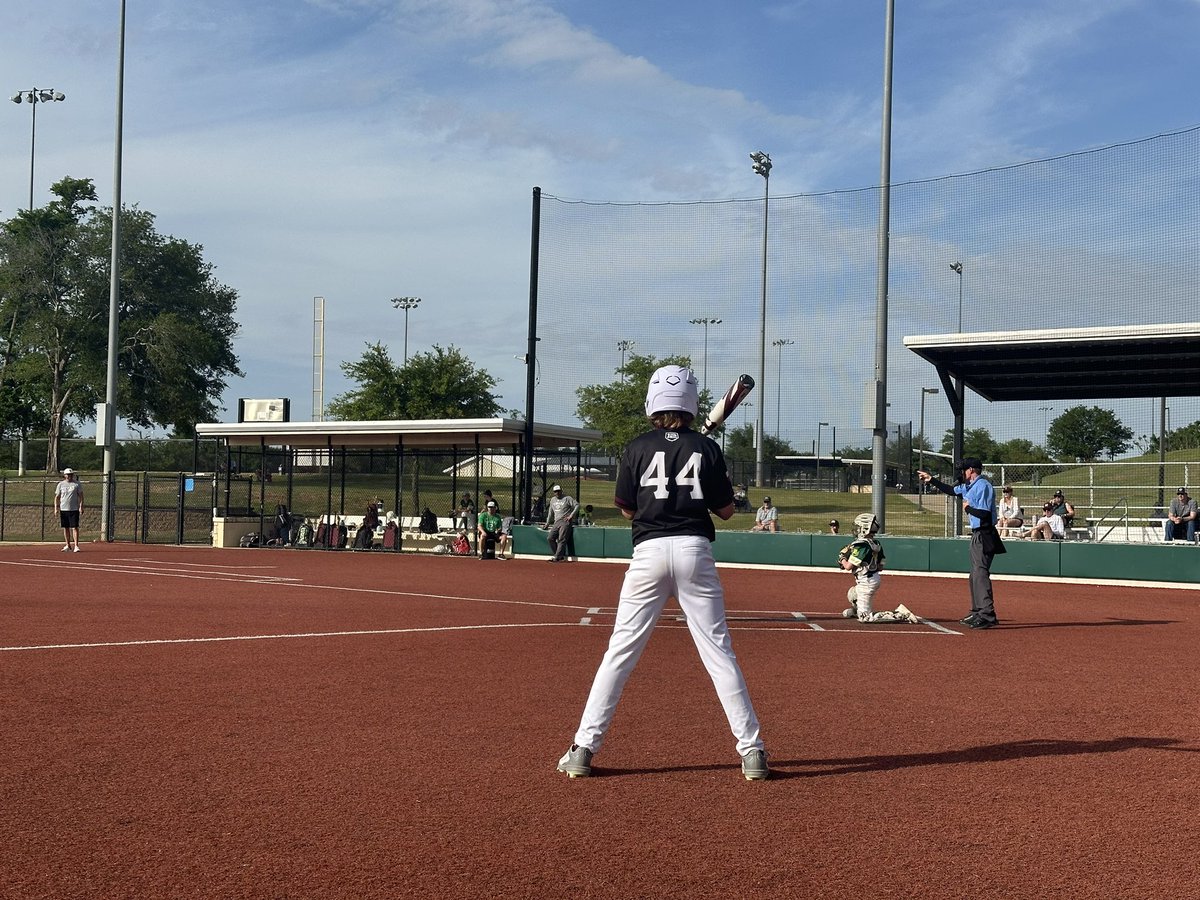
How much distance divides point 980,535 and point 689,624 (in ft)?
27.7

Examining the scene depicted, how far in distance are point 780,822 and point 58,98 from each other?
67.6 metres

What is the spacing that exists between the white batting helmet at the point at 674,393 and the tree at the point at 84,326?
5437 centimetres

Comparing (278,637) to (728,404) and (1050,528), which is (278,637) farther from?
(1050,528)

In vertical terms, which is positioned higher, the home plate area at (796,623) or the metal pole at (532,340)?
the metal pole at (532,340)

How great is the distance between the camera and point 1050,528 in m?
23.0

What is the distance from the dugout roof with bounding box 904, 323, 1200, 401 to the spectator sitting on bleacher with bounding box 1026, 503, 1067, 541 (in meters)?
2.94

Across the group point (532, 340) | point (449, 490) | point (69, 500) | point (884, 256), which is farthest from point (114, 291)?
point (884, 256)

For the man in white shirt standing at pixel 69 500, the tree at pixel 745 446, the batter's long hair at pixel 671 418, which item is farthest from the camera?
the tree at pixel 745 446

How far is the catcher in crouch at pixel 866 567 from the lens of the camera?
43.6 ft

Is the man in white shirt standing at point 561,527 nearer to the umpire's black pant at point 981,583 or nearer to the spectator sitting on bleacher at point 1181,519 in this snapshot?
the spectator sitting on bleacher at point 1181,519

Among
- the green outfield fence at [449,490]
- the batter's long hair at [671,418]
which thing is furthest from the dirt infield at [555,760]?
the green outfield fence at [449,490]

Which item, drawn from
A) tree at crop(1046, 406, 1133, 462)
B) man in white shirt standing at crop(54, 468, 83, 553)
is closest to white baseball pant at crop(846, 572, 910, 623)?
tree at crop(1046, 406, 1133, 462)

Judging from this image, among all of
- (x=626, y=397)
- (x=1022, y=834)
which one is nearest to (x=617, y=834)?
(x=1022, y=834)

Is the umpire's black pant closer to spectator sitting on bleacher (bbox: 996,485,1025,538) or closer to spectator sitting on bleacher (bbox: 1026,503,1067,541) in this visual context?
spectator sitting on bleacher (bbox: 1026,503,1067,541)
